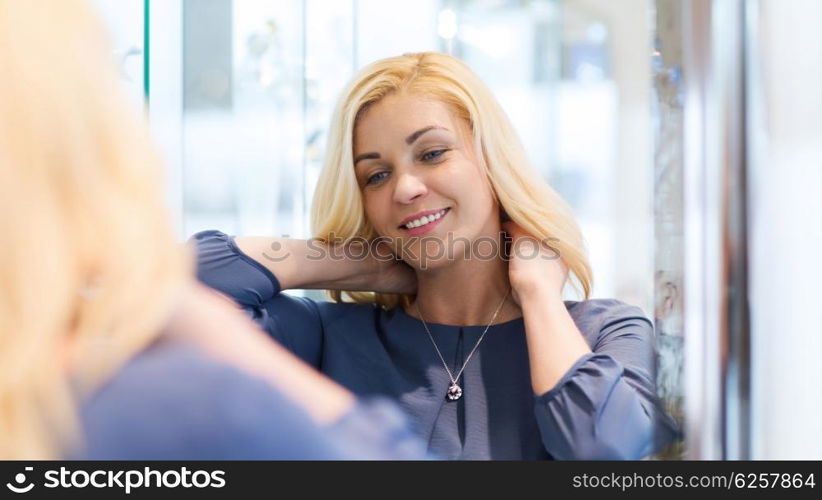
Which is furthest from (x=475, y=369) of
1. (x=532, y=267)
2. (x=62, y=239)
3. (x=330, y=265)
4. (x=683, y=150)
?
(x=62, y=239)

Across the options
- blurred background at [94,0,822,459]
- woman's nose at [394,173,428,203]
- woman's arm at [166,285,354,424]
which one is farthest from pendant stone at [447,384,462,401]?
woman's arm at [166,285,354,424]

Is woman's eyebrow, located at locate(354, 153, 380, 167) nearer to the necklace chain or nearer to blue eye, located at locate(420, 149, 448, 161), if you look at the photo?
blue eye, located at locate(420, 149, 448, 161)

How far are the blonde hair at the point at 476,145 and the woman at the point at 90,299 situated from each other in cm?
57

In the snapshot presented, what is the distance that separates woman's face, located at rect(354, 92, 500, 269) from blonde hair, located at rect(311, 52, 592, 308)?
12mm

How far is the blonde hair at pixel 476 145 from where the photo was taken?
90 centimetres

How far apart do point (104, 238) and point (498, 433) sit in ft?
1.82

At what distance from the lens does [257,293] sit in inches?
36.5

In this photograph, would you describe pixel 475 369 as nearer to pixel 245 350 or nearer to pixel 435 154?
pixel 435 154

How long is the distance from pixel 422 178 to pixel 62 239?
580 millimetres

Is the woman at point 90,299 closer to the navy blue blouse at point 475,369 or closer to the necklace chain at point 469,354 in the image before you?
the navy blue blouse at point 475,369

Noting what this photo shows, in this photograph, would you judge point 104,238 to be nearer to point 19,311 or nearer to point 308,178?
point 19,311

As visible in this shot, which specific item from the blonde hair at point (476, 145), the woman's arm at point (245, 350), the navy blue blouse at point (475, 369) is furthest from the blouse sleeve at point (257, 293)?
the woman's arm at point (245, 350)

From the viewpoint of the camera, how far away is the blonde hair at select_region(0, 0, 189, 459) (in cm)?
31
